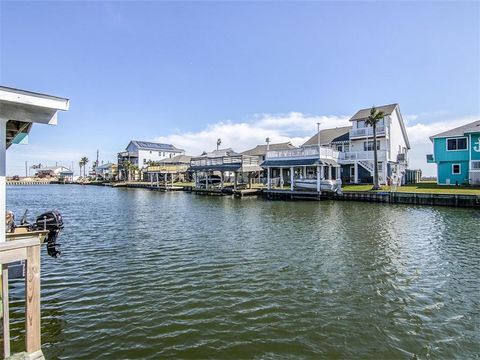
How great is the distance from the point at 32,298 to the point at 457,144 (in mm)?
42774

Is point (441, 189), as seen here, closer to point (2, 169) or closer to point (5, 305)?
point (2, 169)

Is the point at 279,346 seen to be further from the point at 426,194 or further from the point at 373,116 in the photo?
the point at 373,116

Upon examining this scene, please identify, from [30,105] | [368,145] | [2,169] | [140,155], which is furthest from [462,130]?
[140,155]

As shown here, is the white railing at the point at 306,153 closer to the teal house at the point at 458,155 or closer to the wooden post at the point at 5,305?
the teal house at the point at 458,155

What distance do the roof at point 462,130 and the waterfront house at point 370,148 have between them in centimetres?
528

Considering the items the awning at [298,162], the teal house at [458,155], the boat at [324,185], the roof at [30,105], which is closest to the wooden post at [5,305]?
the roof at [30,105]

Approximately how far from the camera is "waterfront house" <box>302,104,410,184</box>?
3903 cm

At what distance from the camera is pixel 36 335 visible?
14.5ft

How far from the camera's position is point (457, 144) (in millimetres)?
35281

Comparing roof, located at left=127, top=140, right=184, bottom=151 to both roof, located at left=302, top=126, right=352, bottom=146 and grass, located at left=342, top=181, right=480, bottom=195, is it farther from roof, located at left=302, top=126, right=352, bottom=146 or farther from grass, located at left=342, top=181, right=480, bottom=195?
grass, located at left=342, top=181, right=480, bottom=195

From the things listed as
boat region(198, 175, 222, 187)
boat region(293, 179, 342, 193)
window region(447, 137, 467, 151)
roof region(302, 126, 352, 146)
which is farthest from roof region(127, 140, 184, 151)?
window region(447, 137, 467, 151)

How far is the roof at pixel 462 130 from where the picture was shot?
33713mm

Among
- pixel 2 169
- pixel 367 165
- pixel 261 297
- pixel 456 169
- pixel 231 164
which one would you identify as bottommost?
pixel 261 297

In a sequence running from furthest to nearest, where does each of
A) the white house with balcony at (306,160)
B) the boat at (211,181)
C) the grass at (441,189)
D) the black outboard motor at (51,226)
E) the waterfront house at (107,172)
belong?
the waterfront house at (107,172), the boat at (211,181), the white house with balcony at (306,160), the grass at (441,189), the black outboard motor at (51,226)
